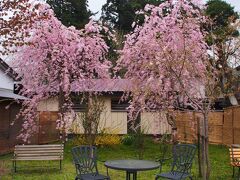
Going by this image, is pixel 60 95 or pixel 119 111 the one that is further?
pixel 119 111

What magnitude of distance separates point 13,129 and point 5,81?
3129 millimetres

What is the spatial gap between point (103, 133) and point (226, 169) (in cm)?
741

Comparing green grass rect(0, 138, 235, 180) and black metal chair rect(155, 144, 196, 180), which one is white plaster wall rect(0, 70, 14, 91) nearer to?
green grass rect(0, 138, 235, 180)

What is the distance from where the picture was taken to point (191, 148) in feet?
26.6

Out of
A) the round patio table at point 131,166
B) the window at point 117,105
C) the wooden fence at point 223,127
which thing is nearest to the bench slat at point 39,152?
the round patio table at point 131,166

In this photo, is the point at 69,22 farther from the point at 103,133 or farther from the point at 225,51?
the point at 225,51

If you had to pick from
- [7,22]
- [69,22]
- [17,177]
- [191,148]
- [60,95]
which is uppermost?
[69,22]

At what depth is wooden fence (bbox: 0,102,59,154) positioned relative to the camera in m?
14.9

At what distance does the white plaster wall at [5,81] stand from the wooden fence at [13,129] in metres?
1.73

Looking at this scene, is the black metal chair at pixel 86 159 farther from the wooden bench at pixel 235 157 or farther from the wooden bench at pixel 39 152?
the wooden bench at pixel 235 157

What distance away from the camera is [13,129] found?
15.9 m

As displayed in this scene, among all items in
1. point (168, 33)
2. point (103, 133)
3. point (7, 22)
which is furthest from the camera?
point (103, 133)

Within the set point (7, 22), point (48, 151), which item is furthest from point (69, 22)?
point (7, 22)

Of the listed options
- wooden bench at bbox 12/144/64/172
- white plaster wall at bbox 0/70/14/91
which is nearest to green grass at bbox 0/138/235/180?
wooden bench at bbox 12/144/64/172
